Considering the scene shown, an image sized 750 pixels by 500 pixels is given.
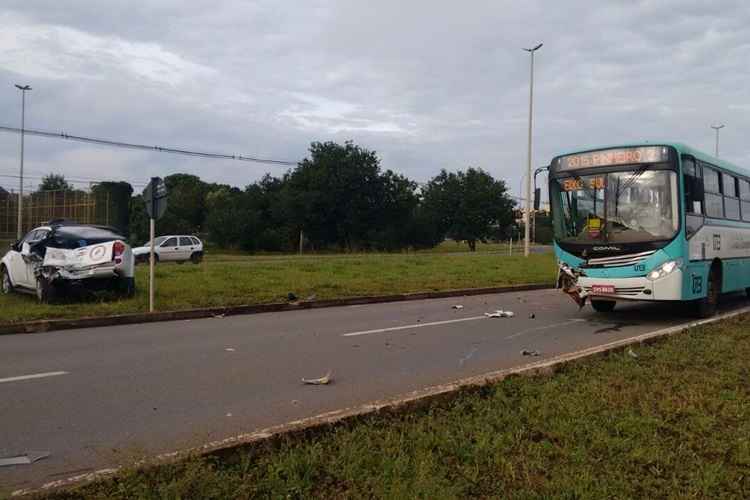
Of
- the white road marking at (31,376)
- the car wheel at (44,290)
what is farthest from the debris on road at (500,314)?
the car wheel at (44,290)

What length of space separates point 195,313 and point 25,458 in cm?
792

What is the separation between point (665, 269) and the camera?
10.6m

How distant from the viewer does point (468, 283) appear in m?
18.7

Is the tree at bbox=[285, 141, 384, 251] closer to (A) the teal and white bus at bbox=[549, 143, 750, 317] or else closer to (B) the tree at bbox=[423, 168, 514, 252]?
(B) the tree at bbox=[423, 168, 514, 252]

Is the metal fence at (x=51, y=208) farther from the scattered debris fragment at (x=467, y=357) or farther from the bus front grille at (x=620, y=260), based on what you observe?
the scattered debris fragment at (x=467, y=357)

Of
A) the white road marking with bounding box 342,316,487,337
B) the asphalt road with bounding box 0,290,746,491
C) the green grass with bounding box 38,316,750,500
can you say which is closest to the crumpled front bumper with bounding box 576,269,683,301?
the asphalt road with bounding box 0,290,746,491

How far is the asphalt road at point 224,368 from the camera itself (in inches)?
192

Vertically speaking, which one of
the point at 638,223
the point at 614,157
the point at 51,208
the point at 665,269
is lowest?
the point at 665,269

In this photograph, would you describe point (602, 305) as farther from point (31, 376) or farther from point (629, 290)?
point (31, 376)

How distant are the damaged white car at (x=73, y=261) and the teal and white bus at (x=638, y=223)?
28.6 ft

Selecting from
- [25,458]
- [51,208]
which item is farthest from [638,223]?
[51,208]

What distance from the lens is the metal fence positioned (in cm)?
3650

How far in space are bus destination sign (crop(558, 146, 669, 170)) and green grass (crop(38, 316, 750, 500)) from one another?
5739mm

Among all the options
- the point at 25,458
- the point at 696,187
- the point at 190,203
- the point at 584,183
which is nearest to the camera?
the point at 25,458
